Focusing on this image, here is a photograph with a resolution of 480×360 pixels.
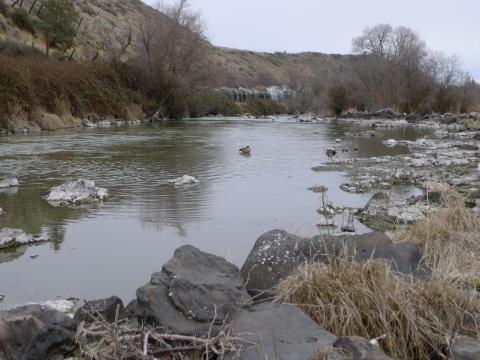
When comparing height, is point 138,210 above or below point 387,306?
below

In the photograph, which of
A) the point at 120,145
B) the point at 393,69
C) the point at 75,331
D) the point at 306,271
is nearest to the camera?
the point at 75,331

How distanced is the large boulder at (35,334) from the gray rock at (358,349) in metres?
1.73

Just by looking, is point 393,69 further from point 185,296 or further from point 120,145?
point 185,296

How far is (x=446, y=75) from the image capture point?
52.0 m

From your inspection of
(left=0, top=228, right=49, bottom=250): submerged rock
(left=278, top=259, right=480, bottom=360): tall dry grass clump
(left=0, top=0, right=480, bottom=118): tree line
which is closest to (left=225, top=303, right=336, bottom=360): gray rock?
(left=278, top=259, right=480, bottom=360): tall dry grass clump

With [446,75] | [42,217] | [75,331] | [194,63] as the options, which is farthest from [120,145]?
[446,75]

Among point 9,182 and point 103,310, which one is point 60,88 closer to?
point 9,182

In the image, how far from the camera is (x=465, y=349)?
9.84 feet

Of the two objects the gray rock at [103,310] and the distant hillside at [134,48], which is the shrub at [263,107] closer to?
the distant hillside at [134,48]

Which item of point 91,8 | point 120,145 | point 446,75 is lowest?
point 120,145

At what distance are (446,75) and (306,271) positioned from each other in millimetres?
52929

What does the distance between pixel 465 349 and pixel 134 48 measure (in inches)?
1761

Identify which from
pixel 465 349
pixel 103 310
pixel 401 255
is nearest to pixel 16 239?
pixel 103 310

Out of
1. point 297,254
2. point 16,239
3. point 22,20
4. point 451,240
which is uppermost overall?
point 22,20
